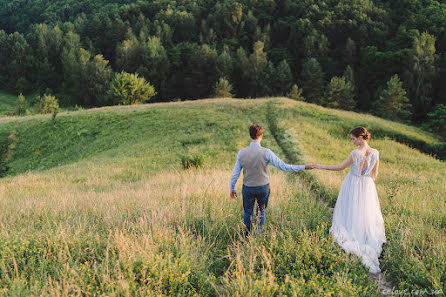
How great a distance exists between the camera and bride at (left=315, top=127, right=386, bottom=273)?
5.34m

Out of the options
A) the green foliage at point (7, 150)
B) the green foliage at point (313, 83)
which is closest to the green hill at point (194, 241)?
the green foliage at point (7, 150)

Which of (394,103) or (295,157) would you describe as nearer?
(295,157)

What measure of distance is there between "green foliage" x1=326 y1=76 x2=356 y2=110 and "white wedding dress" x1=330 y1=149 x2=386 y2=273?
63.8 m

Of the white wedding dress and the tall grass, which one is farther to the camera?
the white wedding dress

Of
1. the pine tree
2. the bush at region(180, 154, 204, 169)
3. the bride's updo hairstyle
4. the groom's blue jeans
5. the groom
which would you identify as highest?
the pine tree

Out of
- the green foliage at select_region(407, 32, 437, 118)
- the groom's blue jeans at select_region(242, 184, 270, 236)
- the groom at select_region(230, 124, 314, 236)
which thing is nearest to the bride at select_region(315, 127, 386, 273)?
the groom's blue jeans at select_region(242, 184, 270, 236)

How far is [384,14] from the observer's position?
302ft

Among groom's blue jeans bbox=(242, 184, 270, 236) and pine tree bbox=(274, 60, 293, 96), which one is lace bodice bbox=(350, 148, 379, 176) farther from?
pine tree bbox=(274, 60, 293, 96)

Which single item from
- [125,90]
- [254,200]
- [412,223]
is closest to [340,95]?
[125,90]

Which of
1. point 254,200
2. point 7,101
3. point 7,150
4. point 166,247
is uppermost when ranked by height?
point 7,101

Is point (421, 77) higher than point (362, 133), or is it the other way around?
point (421, 77)

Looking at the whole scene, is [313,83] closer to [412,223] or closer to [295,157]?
[295,157]

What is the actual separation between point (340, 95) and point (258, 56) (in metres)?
30.1

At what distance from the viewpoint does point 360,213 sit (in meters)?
5.52
